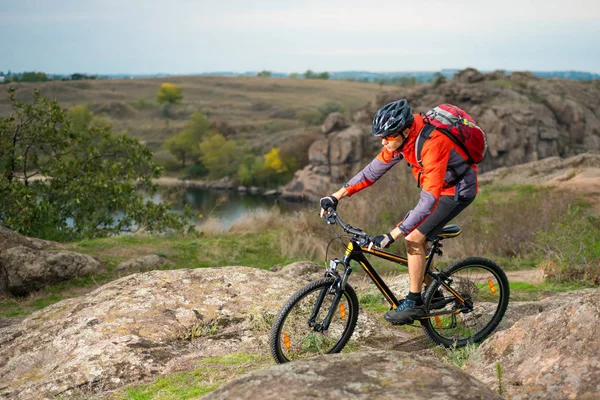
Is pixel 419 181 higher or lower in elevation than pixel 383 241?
higher

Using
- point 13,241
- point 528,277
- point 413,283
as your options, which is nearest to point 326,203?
point 413,283

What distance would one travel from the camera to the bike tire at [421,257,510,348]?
5723mm

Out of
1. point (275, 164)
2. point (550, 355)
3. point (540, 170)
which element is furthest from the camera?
point (275, 164)

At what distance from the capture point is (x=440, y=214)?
523cm

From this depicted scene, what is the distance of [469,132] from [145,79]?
474ft

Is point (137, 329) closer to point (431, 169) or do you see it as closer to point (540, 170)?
point (431, 169)

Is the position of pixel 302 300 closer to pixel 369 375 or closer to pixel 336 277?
pixel 336 277

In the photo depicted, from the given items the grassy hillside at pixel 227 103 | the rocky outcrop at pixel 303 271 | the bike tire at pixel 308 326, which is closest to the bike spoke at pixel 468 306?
the bike tire at pixel 308 326

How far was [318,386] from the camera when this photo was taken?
3131mm

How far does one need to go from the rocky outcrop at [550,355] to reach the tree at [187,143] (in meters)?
79.9

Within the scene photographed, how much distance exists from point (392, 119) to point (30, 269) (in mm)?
8931

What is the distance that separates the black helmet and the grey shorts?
2.57 ft

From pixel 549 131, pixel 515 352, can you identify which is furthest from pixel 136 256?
pixel 549 131

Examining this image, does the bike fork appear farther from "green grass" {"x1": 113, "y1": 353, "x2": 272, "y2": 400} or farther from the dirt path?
the dirt path
